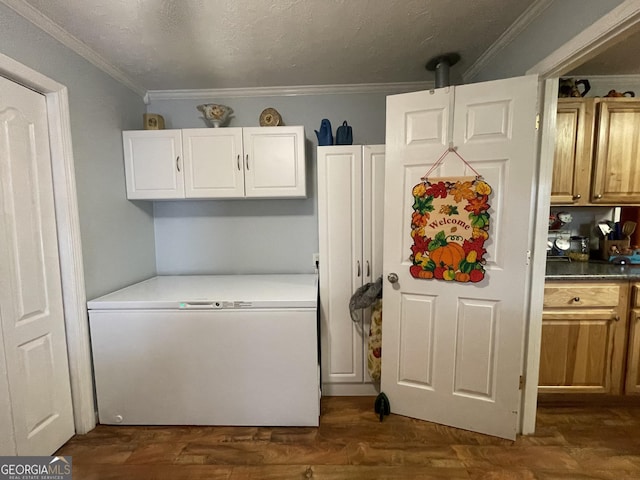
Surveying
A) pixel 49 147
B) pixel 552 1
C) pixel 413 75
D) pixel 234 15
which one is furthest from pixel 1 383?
pixel 552 1

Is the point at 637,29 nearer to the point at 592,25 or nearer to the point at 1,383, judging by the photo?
the point at 592,25

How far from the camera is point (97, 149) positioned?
5.92 ft

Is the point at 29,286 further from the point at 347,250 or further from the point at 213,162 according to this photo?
the point at 347,250

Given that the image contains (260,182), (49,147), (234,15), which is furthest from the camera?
(260,182)

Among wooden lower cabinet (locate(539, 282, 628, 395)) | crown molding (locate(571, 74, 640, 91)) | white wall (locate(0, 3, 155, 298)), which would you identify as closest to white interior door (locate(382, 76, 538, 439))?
wooden lower cabinet (locate(539, 282, 628, 395))

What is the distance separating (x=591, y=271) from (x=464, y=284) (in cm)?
103

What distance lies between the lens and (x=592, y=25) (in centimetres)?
114

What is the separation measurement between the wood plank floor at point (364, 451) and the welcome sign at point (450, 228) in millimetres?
967

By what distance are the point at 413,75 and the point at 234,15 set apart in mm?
1326

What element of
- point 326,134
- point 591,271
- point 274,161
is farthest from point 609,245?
point 274,161

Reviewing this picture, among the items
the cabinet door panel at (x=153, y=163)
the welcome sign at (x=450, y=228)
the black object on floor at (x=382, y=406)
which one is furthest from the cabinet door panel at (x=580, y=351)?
the cabinet door panel at (x=153, y=163)

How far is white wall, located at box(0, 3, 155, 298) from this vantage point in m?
1.42

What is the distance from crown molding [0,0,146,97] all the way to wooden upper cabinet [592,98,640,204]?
3417mm

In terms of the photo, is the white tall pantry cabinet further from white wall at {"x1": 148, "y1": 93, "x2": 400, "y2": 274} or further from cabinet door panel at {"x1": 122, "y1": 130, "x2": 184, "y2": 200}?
cabinet door panel at {"x1": 122, "y1": 130, "x2": 184, "y2": 200}
